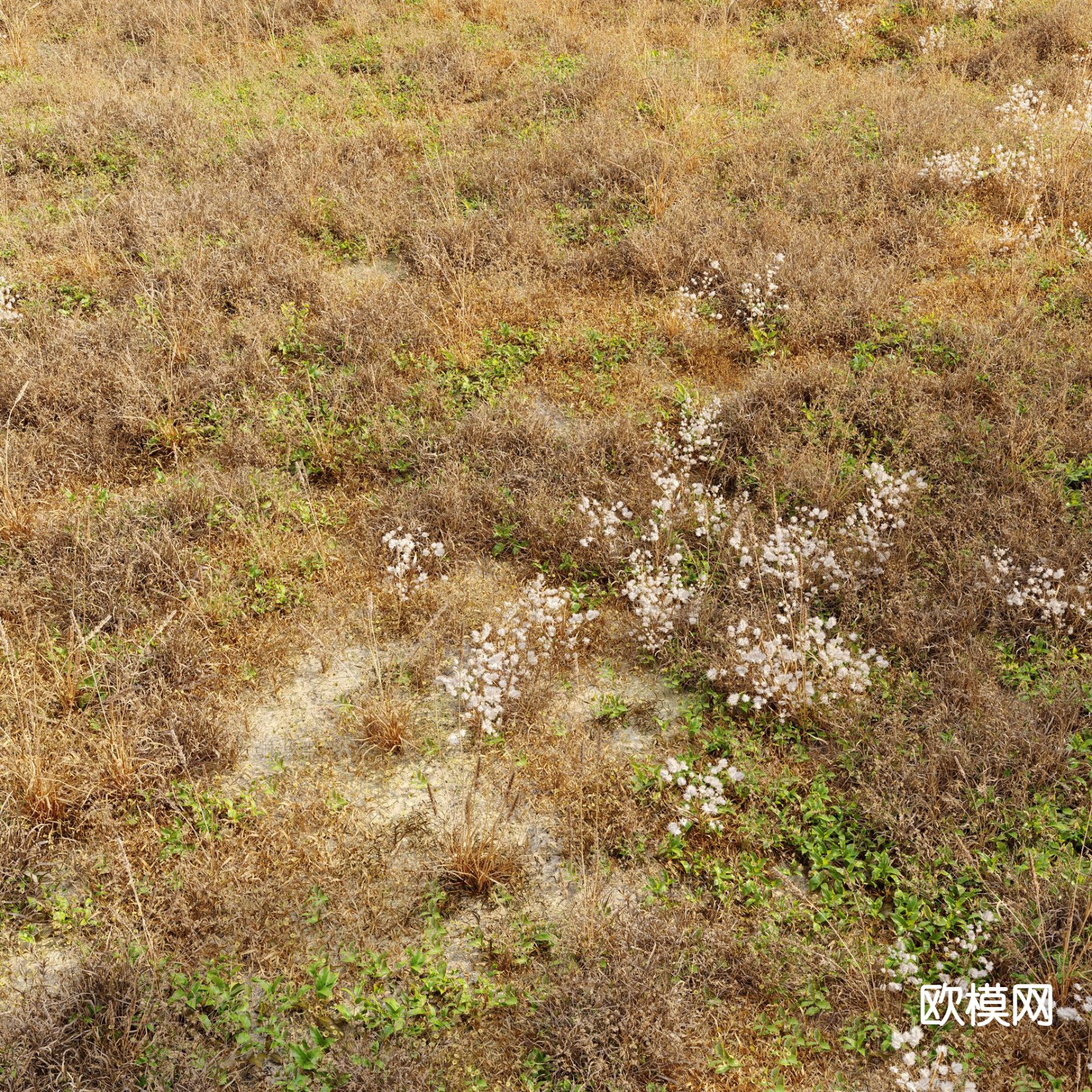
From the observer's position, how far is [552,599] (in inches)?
198

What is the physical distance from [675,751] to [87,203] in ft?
28.3

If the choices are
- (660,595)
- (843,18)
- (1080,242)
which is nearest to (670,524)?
(660,595)

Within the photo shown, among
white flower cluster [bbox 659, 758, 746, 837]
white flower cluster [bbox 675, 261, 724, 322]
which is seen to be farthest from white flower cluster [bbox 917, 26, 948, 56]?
white flower cluster [bbox 659, 758, 746, 837]

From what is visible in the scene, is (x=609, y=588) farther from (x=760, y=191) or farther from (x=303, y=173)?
(x=303, y=173)

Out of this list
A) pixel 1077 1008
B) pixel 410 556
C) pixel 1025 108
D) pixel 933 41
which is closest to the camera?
pixel 1077 1008

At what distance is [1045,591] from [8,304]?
8.34 metres

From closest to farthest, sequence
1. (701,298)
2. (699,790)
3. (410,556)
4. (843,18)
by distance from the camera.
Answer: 1. (699,790)
2. (410,556)
3. (701,298)
4. (843,18)

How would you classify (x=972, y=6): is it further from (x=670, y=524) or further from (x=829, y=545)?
(x=670, y=524)

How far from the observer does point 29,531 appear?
5.62 m

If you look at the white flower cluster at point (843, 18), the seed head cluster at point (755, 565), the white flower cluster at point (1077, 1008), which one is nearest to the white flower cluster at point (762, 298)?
the seed head cluster at point (755, 565)

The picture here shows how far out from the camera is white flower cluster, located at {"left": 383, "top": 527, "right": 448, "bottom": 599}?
5.34m

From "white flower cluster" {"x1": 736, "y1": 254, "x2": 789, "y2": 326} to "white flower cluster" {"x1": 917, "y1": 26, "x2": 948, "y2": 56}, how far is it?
20.1ft

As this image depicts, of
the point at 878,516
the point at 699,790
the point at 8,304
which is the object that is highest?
the point at 8,304

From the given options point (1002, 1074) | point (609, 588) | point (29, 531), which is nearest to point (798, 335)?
point (609, 588)
